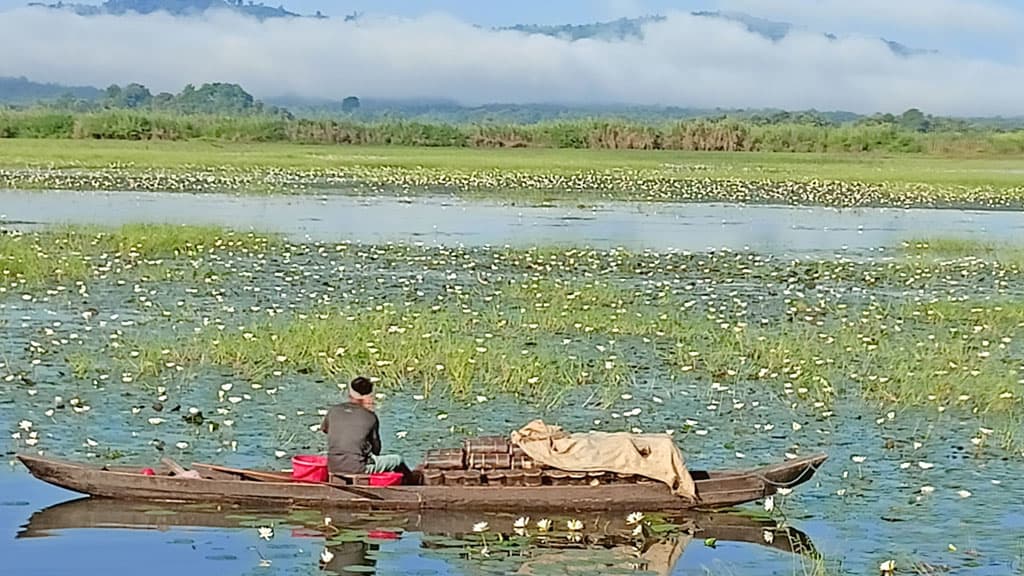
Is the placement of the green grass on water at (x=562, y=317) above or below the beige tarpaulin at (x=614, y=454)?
below

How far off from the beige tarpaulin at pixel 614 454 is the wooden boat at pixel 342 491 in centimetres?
13

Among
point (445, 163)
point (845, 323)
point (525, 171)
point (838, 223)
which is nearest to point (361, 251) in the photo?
point (845, 323)

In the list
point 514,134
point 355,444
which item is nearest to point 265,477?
point 355,444

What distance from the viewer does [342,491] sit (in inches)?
467

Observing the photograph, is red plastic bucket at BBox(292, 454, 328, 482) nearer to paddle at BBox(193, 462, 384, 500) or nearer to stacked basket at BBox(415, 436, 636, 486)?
paddle at BBox(193, 462, 384, 500)

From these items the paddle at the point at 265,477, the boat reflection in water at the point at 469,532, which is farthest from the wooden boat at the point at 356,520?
the paddle at the point at 265,477

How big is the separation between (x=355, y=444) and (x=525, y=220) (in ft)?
95.0

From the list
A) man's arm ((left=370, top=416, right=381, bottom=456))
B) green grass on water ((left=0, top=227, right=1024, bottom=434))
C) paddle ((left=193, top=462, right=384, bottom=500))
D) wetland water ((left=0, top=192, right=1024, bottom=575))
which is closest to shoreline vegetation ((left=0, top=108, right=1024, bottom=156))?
green grass on water ((left=0, top=227, right=1024, bottom=434))

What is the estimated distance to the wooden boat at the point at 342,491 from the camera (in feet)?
38.7

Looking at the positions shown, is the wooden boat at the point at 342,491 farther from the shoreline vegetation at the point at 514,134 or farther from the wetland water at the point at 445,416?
the shoreline vegetation at the point at 514,134

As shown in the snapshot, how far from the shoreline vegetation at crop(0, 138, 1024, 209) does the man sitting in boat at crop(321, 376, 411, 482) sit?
124 ft

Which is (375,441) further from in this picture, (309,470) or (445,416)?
(445,416)

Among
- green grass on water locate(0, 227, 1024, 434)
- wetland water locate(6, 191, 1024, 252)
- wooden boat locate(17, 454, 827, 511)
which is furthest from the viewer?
wetland water locate(6, 191, 1024, 252)

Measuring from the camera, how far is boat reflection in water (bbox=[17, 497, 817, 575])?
11078mm
